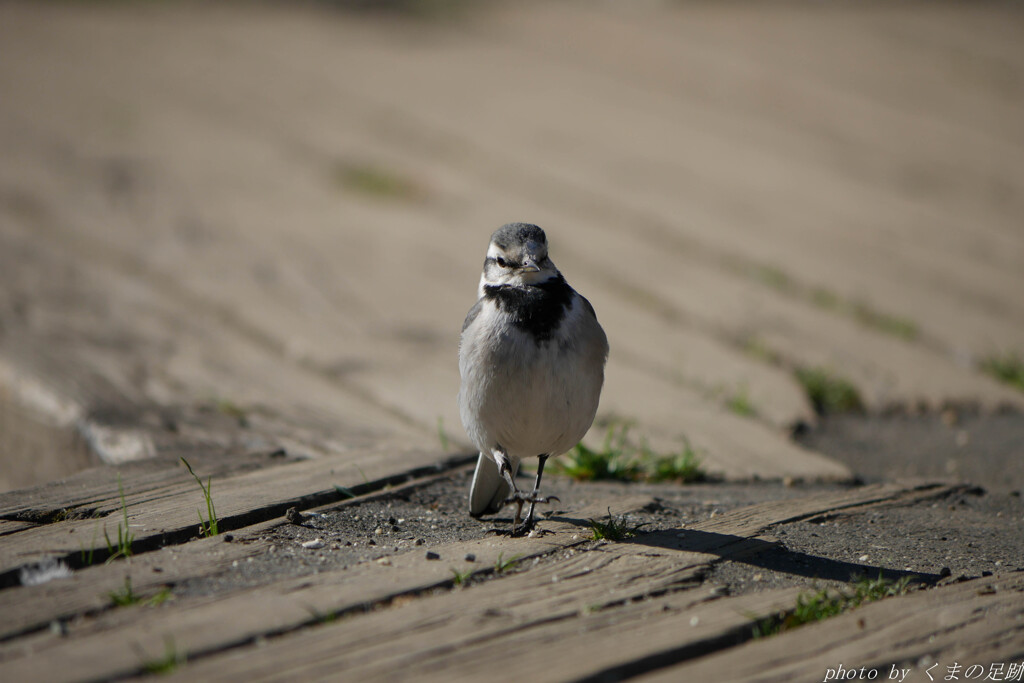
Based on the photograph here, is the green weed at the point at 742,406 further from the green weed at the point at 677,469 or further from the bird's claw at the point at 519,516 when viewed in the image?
the bird's claw at the point at 519,516

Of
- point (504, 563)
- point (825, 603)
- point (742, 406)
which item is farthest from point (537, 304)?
point (742, 406)

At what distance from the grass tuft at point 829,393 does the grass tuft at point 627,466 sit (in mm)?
1115

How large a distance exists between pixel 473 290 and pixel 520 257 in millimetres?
2909

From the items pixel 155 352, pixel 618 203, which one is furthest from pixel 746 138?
pixel 155 352

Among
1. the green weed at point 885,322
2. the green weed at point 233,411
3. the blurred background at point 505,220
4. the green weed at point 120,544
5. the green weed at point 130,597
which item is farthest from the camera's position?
the green weed at point 885,322

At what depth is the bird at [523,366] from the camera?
3.14m

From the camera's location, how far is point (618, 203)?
7.70 metres

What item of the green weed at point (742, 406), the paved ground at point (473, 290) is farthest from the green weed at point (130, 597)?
the green weed at point (742, 406)

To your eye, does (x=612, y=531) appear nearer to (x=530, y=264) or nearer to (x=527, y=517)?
(x=527, y=517)

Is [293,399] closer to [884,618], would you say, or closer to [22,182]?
[884,618]

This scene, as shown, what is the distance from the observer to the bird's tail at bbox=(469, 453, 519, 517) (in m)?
3.43

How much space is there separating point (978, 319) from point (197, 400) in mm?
4355

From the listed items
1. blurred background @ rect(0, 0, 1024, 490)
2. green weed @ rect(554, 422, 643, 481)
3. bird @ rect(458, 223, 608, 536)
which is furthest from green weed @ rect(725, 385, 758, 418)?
bird @ rect(458, 223, 608, 536)

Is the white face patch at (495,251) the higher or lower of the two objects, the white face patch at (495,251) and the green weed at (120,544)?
the higher
